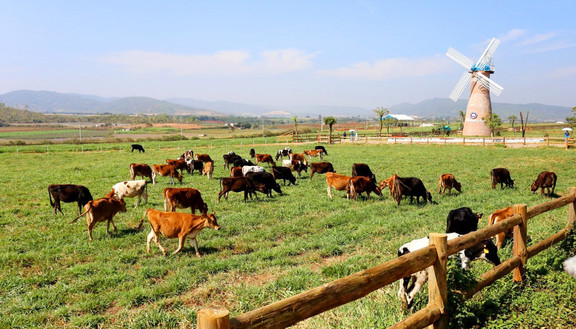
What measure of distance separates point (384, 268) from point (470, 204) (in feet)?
34.9

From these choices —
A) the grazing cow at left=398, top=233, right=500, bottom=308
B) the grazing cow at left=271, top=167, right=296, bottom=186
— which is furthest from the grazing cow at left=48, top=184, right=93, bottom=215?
the grazing cow at left=398, top=233, right=500, bottom=308

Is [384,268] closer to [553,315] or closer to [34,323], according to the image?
[553,315]

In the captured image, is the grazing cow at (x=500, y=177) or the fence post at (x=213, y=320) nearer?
the fence post at (x=213, y=320)

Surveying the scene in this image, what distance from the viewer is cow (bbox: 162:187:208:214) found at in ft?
36.9

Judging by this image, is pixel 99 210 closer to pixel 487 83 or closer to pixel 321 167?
pixel 321 167

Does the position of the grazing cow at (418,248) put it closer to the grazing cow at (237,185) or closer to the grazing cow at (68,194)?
the grazing cow at (237,185)

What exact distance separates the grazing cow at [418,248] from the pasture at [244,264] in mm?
160

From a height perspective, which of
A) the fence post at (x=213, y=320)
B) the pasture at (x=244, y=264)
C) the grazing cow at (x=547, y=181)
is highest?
the fence post at (x=213, y=320)

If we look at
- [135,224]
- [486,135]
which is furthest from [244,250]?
[486,135]

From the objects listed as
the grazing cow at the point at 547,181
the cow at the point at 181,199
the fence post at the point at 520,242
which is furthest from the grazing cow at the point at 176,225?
the grazing cow at the point at 547,181

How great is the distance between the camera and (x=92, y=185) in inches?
688

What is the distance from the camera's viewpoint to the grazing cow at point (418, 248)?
4746 mm

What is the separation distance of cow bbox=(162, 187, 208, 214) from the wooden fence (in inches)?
341

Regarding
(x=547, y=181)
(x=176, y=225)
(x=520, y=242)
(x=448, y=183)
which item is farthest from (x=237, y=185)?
(x=547, y=181)
